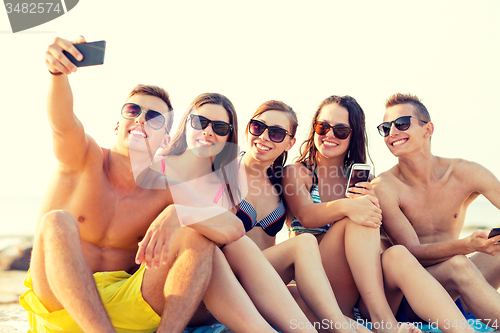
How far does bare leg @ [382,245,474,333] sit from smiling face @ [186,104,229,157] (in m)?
1.73

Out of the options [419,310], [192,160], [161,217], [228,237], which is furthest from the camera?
[192,160]

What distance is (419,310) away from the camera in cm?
269

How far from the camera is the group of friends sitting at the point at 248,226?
211 centimetres

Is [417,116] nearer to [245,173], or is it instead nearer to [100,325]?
[245,173]

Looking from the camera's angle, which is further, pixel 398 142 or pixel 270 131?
pixel 398 142

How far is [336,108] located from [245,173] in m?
1.20

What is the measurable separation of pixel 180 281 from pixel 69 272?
59 centimetres

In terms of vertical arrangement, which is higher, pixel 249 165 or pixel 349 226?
pixel 249 165

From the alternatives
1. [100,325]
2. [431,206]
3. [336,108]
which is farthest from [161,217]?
[431,206]

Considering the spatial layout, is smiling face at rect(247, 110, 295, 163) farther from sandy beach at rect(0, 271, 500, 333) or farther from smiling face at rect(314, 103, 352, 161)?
sandy beach at rect(0, 271, 500, 333)

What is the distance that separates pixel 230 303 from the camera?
2260mm

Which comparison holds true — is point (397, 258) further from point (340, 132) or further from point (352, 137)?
point (352, 137)

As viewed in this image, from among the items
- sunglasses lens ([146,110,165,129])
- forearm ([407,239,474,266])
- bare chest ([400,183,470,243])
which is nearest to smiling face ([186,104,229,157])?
sunglasses lens ([146,110,165,129])

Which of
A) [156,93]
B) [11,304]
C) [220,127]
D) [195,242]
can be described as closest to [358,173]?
[220,127]
